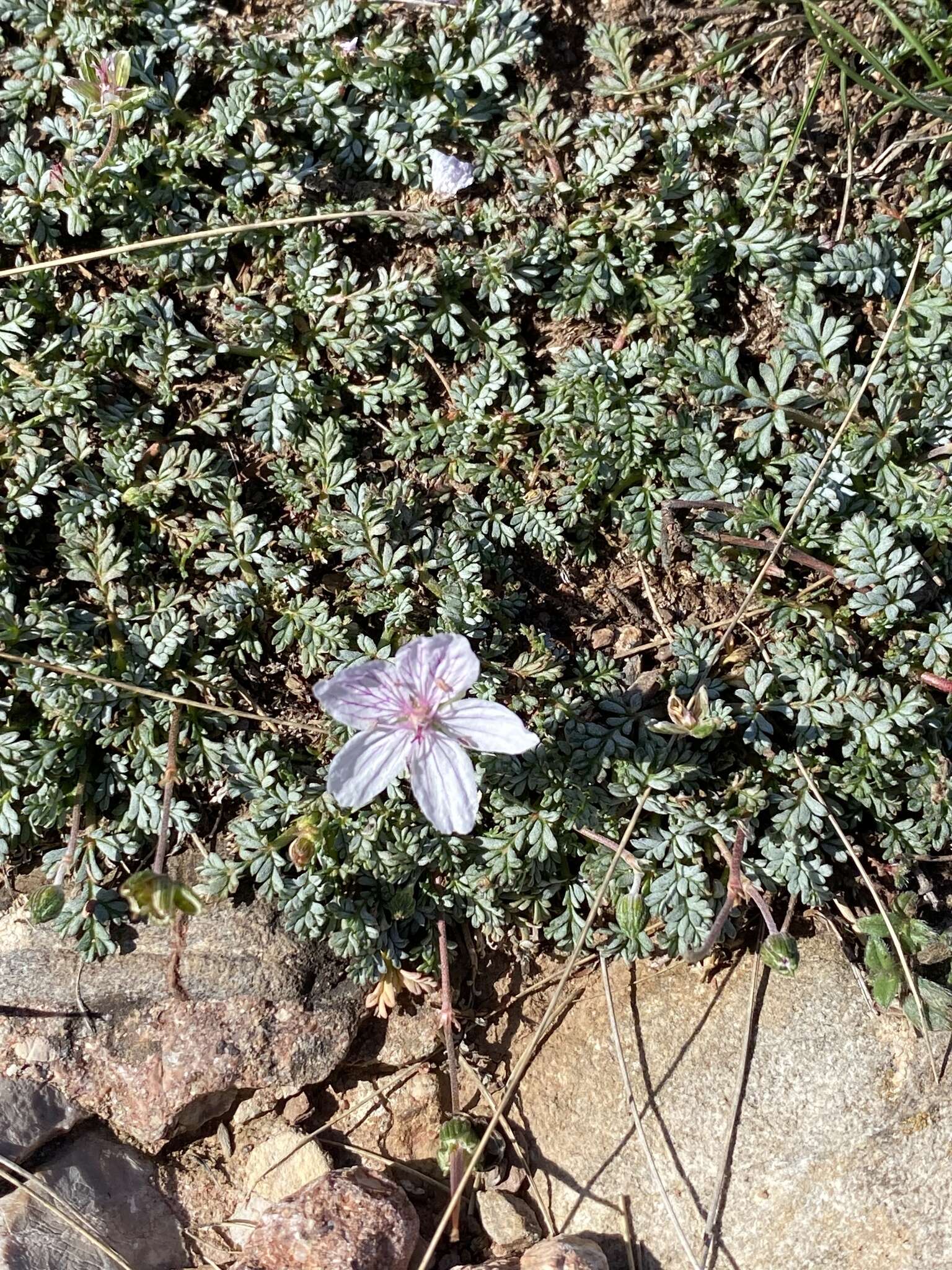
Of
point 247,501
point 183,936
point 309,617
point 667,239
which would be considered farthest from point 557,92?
point 183,936

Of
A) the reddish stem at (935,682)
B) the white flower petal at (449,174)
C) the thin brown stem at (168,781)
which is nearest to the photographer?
the thin brown stem at (168,781)

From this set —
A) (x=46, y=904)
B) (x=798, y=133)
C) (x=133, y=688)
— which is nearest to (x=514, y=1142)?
(x=46, y=904)

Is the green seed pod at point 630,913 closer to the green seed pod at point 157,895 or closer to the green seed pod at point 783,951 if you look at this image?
the green seed pod at point 783,951

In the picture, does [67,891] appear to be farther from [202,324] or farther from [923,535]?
[923,535]

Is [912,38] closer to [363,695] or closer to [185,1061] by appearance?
[363,695]

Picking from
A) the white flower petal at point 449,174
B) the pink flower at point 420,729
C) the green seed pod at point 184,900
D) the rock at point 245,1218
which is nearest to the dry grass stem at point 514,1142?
the rock at point 245,1218

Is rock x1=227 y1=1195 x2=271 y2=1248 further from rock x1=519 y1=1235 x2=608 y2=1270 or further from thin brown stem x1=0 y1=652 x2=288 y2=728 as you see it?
thin brown stem x1=0 y1=652 x2=288 y2=728
